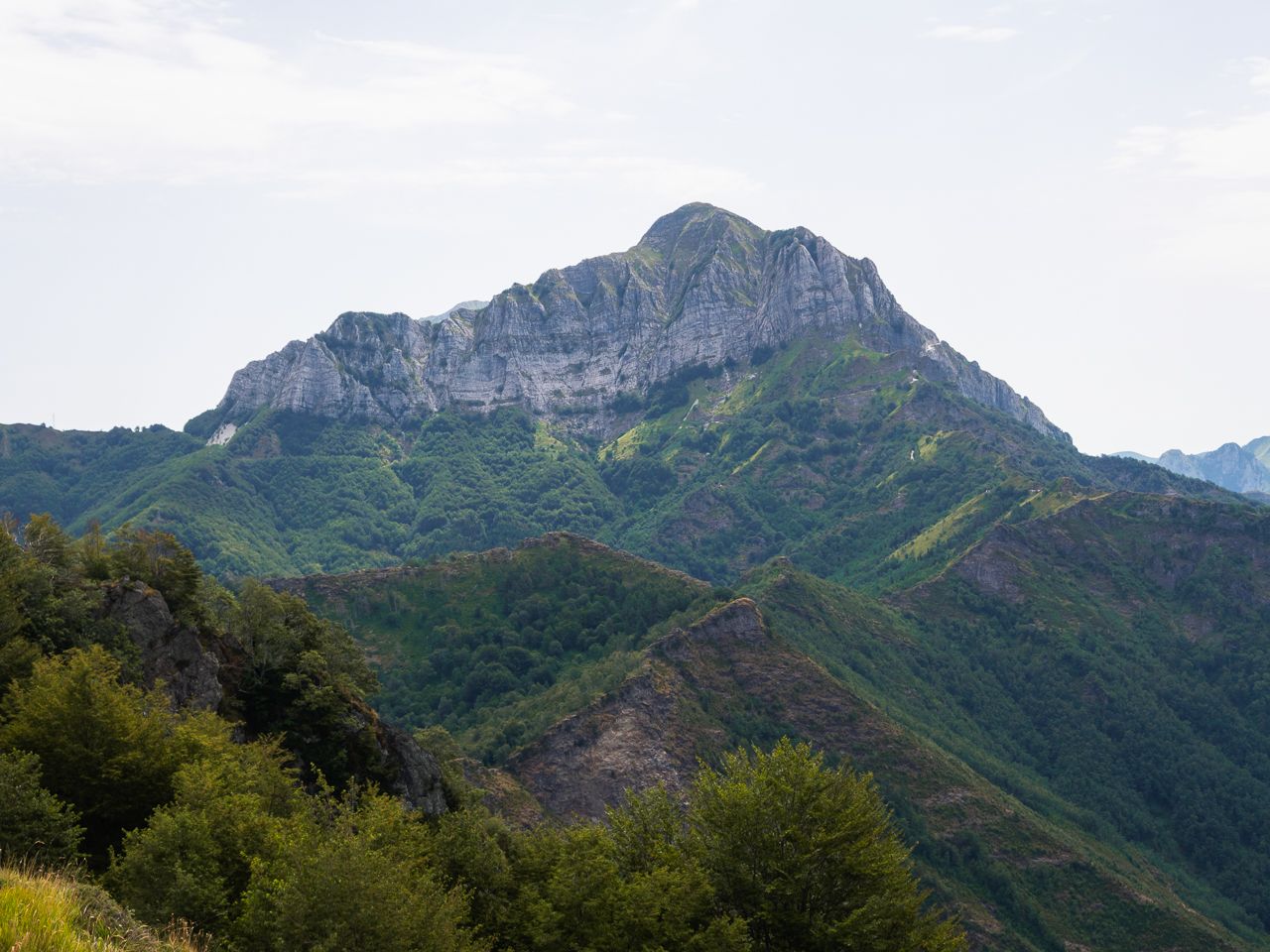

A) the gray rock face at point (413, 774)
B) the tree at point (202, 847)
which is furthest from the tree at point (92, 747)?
the gray rock face at point (413, 774)

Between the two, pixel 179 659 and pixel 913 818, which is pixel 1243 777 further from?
pixel 179 659

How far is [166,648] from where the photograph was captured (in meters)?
68.1

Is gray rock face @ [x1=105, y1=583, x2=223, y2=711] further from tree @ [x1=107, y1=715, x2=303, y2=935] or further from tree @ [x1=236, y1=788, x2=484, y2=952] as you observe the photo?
tree @ [x1=236, y1=788, x2=484, y2=952]

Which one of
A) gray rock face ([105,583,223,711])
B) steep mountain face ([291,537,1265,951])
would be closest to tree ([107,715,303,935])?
gray rock face ([105,583,223,711])

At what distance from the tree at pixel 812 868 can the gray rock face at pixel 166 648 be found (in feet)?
123

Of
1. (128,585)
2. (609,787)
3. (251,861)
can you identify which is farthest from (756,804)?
(609,787)

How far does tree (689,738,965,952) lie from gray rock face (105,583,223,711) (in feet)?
123

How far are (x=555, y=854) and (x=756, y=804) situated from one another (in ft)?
45.9

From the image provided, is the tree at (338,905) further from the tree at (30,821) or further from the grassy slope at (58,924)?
the grassy slope at (58,924)

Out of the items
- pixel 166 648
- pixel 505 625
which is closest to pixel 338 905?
pixel 166 648

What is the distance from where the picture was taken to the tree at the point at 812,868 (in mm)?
47406

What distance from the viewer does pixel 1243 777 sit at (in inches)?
7726

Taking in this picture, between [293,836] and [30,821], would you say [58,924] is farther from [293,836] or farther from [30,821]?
[293,836]

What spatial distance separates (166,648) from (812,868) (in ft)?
152
